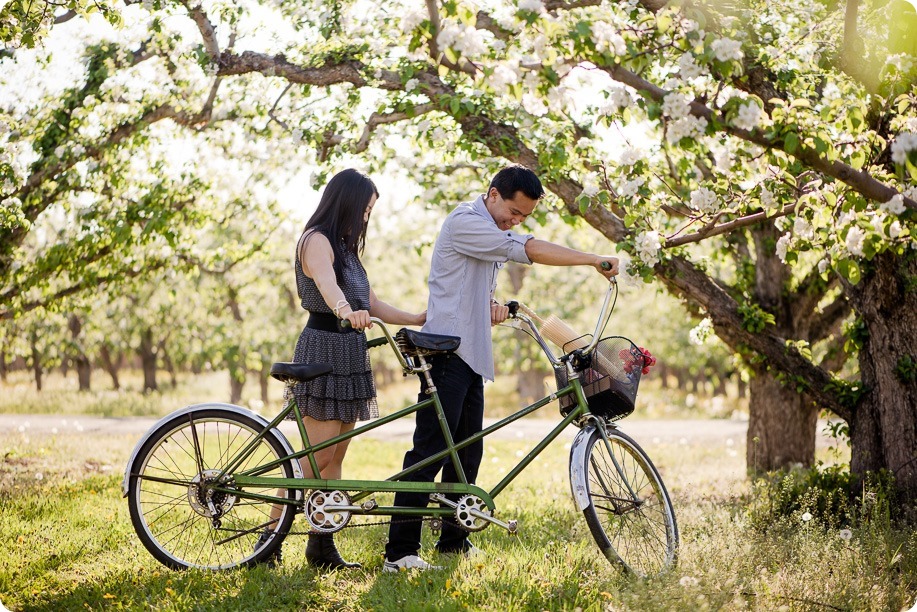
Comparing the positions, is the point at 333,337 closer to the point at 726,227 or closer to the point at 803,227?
the point at 726,227

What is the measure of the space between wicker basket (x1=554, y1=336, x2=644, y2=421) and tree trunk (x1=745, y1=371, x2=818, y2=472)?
15.9 feet

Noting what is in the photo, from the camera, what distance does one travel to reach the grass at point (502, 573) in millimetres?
3727

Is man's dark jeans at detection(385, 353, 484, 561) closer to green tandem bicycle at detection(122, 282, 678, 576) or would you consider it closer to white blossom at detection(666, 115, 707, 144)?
green tandem bicycle at detection(122, 282, 678, 576)

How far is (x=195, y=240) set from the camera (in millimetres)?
10578

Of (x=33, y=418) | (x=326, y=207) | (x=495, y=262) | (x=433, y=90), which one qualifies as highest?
(x=433, y=90)

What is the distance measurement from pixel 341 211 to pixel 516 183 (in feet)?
3.02

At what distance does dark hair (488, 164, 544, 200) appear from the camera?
13.9 ft

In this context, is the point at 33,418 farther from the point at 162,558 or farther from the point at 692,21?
the point at 692,21

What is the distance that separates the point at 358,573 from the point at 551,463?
6.51 metres

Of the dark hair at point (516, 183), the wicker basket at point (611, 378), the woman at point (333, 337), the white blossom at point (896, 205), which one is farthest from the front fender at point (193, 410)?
the white blossom at point (896, 205)

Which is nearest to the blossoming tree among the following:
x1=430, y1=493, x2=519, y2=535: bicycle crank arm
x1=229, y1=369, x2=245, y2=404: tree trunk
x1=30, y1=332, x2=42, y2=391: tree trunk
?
x1=430, y1=493, x2=519, y2=535: bicycle crank arm

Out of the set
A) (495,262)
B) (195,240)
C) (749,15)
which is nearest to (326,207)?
(495,262)

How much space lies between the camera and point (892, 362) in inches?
230

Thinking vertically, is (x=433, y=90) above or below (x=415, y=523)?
above
